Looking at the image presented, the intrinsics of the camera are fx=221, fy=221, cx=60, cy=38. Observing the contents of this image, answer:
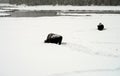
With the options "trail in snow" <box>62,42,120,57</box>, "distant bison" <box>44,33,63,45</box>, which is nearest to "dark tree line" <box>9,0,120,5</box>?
"distant bison" <box>44,33,63,45</box>

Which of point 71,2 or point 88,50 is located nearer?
point 88,50

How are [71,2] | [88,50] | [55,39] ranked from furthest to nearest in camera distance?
[71,2], [55,39], [88,50]

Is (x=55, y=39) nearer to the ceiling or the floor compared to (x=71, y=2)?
nearer to the ceiling

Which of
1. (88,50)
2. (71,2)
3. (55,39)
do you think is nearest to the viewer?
(88,50)

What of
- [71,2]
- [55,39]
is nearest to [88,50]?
[55,39]

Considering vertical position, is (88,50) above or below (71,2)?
above

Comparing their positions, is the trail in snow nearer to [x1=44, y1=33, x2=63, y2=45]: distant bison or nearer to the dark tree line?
[x1=44, y1=33, x2=63, y2=45]: distant bison

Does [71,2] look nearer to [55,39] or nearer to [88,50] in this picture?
[55,39]

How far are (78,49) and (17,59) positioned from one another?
13.3ft

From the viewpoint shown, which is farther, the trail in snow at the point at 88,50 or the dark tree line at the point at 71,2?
the dark tree line at the point at 71,2

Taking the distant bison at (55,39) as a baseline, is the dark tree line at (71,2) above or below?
below

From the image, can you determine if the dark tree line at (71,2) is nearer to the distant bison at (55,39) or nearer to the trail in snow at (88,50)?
the distant bison at (55,39)

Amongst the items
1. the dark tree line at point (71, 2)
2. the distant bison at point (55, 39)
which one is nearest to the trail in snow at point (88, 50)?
the distant bison at point (55, 39)

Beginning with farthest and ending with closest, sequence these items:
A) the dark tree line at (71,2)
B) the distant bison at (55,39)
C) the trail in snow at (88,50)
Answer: the dark tree line at (71,2) → the distant bison at (55,39) → the trail in snow at (88,50)
